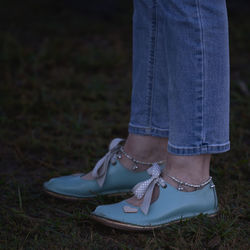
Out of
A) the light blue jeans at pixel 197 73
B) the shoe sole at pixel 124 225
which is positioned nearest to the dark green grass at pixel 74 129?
the shoe sole at pixel 124 225

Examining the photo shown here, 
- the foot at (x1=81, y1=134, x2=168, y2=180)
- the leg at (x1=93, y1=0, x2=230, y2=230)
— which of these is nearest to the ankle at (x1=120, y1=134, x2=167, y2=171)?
the foot at (x1=81, y1=134, x2=168, y2=180)

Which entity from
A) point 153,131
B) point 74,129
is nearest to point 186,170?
point 153,131

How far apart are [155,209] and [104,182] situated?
0.85 feet

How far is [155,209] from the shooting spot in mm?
1170

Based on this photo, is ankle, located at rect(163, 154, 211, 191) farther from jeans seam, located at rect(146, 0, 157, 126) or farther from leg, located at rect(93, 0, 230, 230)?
jeans seam, located at rect(146, 0, 157, 126)

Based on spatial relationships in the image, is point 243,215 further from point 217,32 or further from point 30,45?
point 30,45

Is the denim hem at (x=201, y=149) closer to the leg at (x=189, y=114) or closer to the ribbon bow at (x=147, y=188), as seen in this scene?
the leg at (x=189, y=114)

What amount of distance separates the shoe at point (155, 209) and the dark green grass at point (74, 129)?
28 millimetres

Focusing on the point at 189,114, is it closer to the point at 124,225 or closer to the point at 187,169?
the point at 187,169

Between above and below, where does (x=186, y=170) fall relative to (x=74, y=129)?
above

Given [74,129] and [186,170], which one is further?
→ [74,129]

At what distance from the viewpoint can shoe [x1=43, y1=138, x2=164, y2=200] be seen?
1.37 metres

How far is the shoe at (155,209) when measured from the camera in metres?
1.16

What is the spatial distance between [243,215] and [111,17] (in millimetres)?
3310
